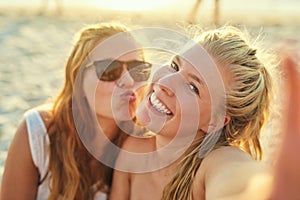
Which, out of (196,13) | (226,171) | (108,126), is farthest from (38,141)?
(196,13)

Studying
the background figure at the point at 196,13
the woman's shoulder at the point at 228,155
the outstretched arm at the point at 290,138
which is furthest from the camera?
the background figure at the point at 196,13

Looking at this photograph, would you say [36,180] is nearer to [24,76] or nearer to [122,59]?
[122,59]

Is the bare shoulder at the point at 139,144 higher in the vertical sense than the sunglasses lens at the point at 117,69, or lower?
lower

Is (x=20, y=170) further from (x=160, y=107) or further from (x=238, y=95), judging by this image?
(x=238, y=95)

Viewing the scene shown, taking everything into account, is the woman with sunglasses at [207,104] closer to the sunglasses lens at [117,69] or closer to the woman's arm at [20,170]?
the sunglasses lens at [117,69]

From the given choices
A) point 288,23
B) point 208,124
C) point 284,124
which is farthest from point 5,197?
point 288,23

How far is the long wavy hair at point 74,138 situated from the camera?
79.4 inches

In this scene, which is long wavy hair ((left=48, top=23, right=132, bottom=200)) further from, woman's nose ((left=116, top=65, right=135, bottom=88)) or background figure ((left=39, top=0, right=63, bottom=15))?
background figure ((left=39, top=0, right=63, bottom=15))

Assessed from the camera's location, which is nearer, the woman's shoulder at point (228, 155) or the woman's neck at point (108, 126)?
the woman's shoulder at point (228, 155)

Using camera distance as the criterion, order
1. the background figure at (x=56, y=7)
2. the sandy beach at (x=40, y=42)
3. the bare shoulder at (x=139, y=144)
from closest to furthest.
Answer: the bare shoulder at (x=139, y=144) → the sandy beach at (x=40, y=42) → the background figure at (x=56, y=7)

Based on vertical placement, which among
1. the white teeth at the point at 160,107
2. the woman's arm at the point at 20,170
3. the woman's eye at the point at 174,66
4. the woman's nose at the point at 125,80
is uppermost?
the woman's eye at the point at 174,66

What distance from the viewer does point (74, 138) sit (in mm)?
2062

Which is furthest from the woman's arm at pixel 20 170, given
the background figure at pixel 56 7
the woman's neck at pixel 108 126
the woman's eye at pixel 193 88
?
the background figure at pixel 56 7

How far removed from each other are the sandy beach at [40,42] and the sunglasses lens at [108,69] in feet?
4.29
